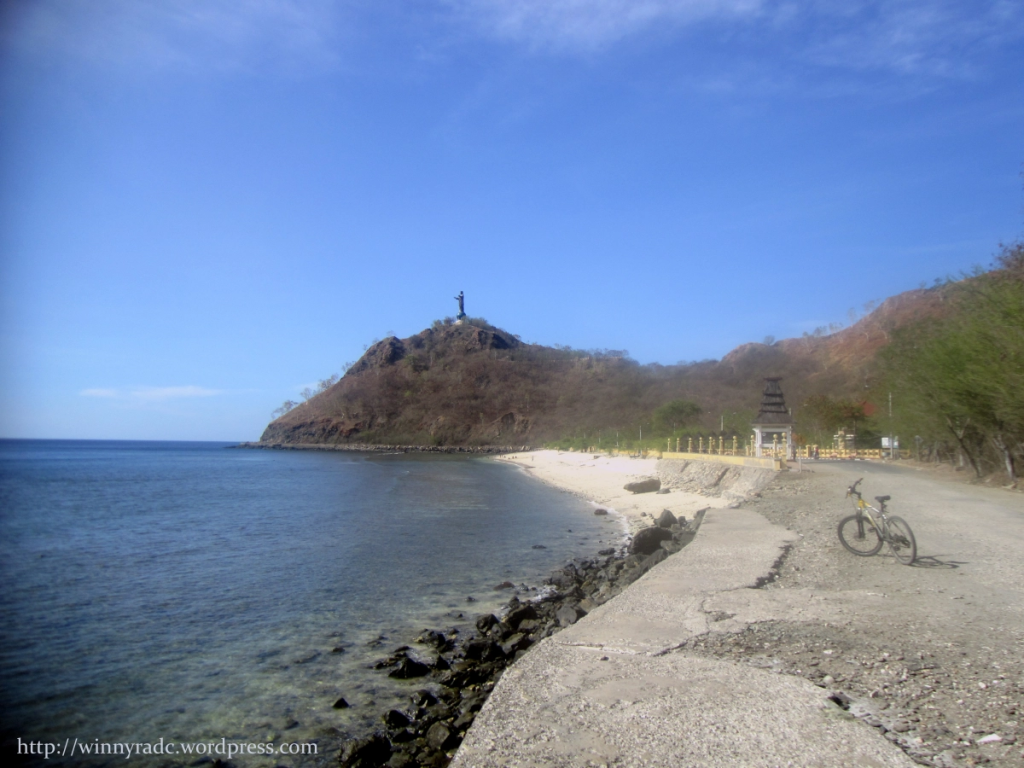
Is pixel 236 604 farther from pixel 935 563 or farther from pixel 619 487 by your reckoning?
pixel 619 487

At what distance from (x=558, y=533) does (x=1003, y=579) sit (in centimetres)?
1460

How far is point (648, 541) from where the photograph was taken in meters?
16.4

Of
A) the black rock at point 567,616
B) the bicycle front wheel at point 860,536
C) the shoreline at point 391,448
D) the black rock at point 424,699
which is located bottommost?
Result: the shoreline at point 391,448

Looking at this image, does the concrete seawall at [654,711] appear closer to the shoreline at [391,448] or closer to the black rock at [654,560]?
the black rock at [654,560]

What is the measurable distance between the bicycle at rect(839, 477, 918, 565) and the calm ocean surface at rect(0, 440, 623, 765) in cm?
637

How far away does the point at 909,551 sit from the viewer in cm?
939

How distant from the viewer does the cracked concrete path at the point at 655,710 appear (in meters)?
4.17

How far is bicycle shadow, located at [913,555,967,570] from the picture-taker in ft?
30.2

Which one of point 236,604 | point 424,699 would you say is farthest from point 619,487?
point 424,699

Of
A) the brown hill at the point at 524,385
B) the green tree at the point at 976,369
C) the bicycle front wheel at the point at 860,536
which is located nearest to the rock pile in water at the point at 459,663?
the bicycle front wheel at the point at 860,536

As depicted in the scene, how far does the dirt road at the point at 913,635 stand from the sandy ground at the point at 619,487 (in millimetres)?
13315

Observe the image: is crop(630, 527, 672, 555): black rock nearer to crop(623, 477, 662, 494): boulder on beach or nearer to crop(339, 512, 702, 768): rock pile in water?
crop(339, 512, 702, 768): rock pile in water

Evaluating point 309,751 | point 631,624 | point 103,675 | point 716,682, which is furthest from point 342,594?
point 716,682

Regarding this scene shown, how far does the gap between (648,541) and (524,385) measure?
13392 cm
